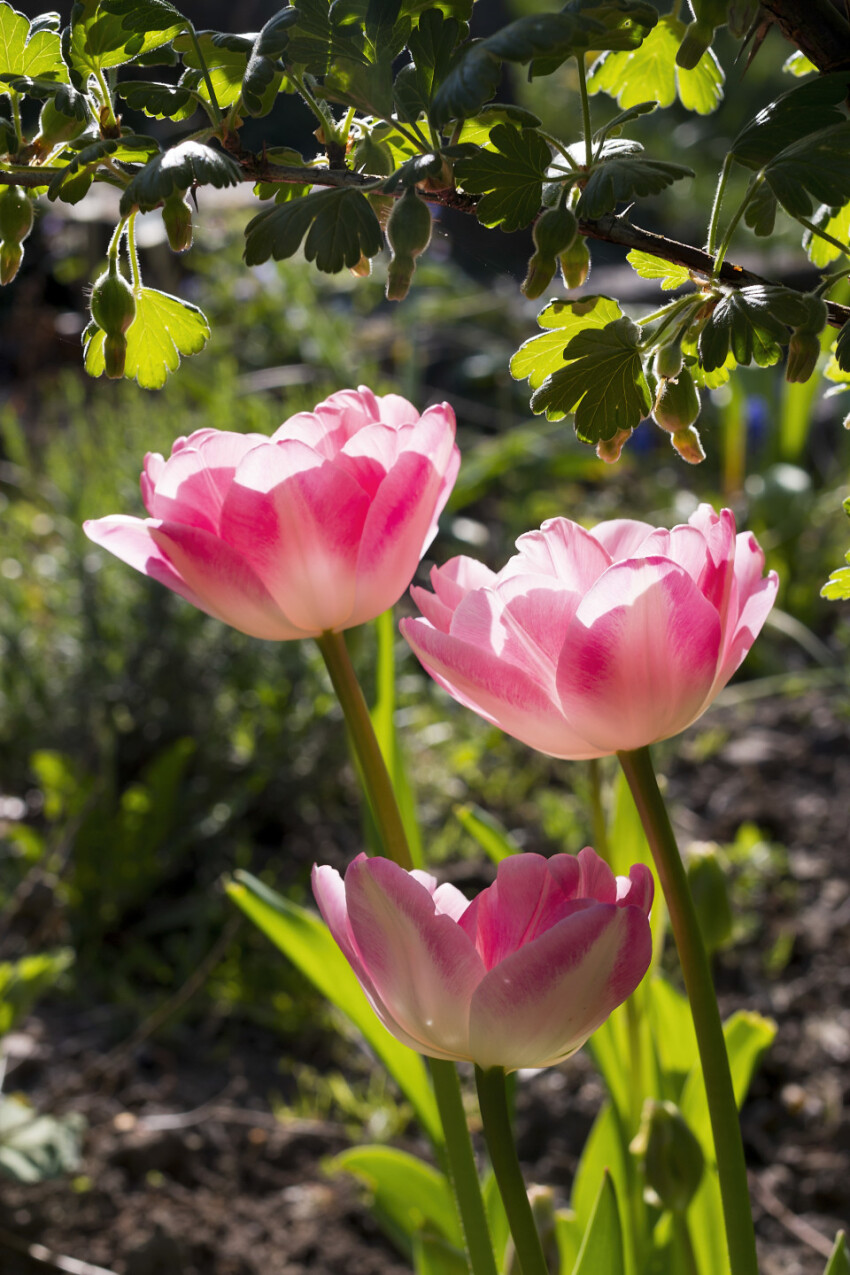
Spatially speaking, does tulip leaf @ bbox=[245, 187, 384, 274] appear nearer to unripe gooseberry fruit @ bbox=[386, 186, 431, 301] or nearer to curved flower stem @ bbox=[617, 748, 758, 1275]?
unripe gooseberry fruit @ bbox=[386, 186, 431, 301]

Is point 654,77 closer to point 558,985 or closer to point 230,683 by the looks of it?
point 558,985

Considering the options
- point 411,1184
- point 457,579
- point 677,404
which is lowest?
point 411,1184

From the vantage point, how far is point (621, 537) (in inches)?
20.3

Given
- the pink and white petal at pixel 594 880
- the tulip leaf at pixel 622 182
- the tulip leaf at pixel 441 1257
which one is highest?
the tulip leaf at pixel 622 182

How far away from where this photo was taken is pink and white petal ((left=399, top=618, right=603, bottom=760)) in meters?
0.41

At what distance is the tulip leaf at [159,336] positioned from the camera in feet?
1.55

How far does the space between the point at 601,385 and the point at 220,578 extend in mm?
181

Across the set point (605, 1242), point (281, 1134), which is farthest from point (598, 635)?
point (281, 1134)

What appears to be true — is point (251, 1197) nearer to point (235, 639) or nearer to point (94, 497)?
point (235, 639)

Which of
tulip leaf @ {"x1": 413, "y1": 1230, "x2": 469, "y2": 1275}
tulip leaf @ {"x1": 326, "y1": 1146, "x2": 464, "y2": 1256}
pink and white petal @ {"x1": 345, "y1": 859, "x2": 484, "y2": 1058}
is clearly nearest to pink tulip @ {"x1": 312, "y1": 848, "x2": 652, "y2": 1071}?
pink and white petal @ {"x1": 345, "y1": 859, "x2": 484, "y2": 1058}

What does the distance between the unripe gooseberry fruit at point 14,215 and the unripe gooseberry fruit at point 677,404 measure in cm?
23

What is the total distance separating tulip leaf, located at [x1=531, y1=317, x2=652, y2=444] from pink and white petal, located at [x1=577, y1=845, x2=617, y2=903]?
155 mm

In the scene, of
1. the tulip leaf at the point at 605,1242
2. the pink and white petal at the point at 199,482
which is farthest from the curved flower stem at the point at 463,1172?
the pink and white petal at the point at 199,482

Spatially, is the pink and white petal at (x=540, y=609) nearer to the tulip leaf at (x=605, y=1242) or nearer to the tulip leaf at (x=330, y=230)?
the tulip leaf at (x=330, y=230)
